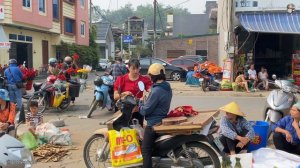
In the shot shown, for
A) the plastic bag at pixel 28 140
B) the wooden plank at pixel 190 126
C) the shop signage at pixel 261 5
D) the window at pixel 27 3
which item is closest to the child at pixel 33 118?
the plastic bag at pixel 28 140

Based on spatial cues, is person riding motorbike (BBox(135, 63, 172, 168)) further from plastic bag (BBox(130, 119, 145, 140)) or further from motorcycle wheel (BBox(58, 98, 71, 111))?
motorcycle wheel (BBox(58, 98, 71, 111))

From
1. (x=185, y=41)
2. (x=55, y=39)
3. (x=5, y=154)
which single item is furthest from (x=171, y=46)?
(x=5, y=154)

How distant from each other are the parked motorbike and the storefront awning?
16532 millimetres

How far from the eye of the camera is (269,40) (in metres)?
25.0

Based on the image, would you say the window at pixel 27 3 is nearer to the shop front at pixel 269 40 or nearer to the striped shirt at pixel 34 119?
the shop front at pixel 269 40

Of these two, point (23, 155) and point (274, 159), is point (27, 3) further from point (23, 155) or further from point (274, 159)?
point (274, 159)

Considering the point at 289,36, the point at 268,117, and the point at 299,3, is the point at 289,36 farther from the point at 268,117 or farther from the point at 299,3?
the point at 268,117

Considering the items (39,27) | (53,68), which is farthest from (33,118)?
(39,27)

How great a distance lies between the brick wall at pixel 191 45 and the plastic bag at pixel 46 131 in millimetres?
32714

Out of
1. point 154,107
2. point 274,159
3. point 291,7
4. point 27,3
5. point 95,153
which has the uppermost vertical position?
point 27,3

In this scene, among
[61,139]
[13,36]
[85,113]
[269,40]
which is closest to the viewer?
[61,139]

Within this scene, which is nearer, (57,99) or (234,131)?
(234,131)

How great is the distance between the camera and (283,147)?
6086mm

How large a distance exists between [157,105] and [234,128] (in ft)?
3.74
